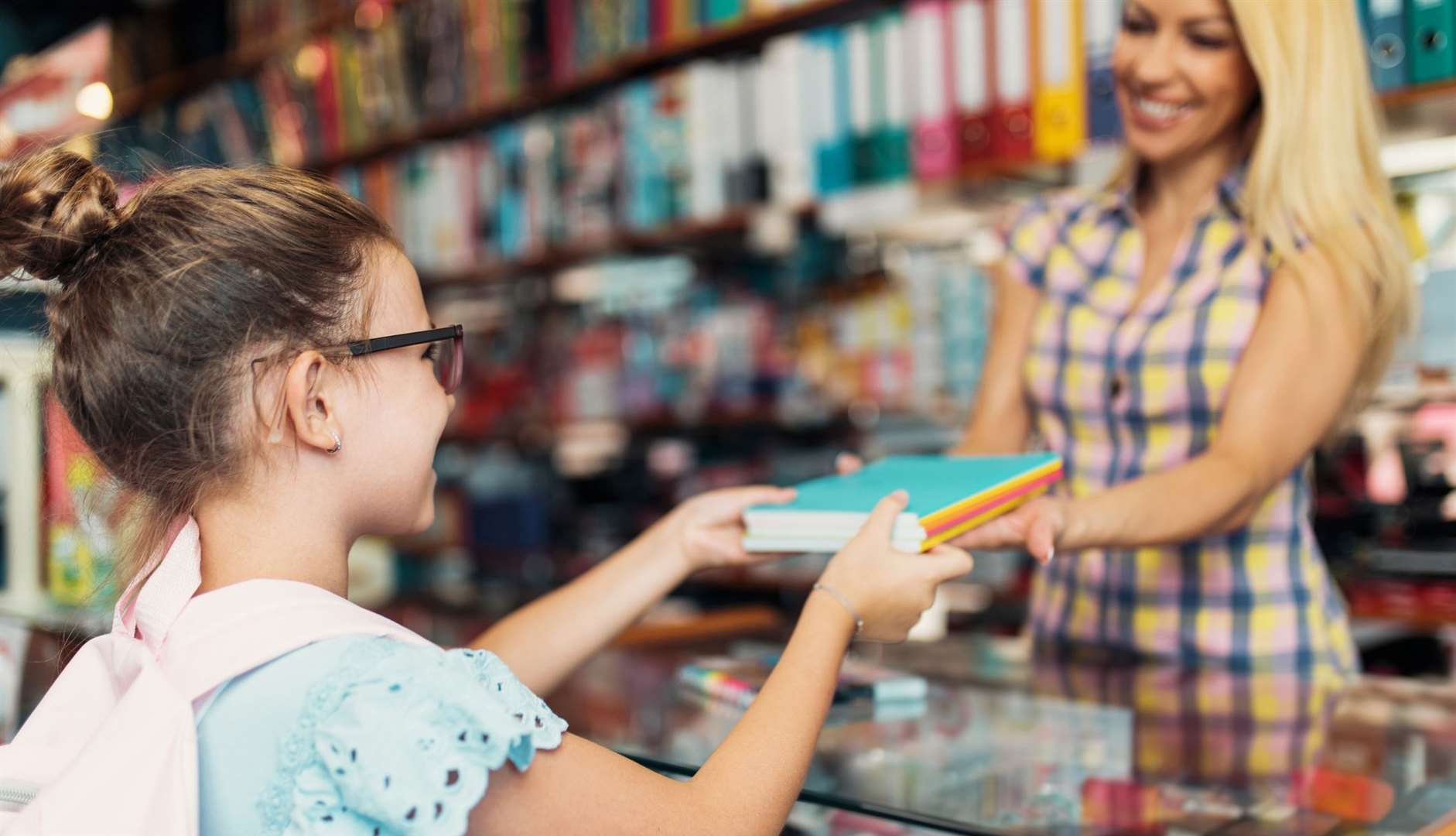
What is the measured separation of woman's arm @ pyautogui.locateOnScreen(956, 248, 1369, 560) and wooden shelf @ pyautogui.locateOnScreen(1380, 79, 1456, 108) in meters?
0.53

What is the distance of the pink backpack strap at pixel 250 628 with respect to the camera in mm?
701

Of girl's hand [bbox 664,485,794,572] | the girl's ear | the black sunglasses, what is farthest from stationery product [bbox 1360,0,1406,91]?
the girl's ear

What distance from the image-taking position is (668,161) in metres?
2.78

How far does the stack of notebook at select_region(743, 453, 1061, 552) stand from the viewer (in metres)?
0.95

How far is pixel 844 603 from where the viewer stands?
90 centimetres

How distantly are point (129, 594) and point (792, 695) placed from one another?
1.51ft

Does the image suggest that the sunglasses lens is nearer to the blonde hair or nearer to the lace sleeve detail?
the lace sleeve detail

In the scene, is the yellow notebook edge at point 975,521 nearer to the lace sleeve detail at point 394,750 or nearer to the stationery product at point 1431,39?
the lace sleeve detail at point 394,750

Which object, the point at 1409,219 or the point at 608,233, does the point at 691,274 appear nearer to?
the point at 608,233

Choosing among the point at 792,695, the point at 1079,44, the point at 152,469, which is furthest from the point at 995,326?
the point at 152,469

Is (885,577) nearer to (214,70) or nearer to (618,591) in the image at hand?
(618,591)

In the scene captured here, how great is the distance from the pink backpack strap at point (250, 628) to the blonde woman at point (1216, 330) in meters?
0.69

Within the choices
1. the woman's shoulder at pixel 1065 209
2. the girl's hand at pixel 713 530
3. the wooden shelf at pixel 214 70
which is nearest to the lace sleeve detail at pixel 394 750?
the girl's hand at pixel 713 530

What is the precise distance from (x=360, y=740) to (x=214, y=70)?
4055mm
